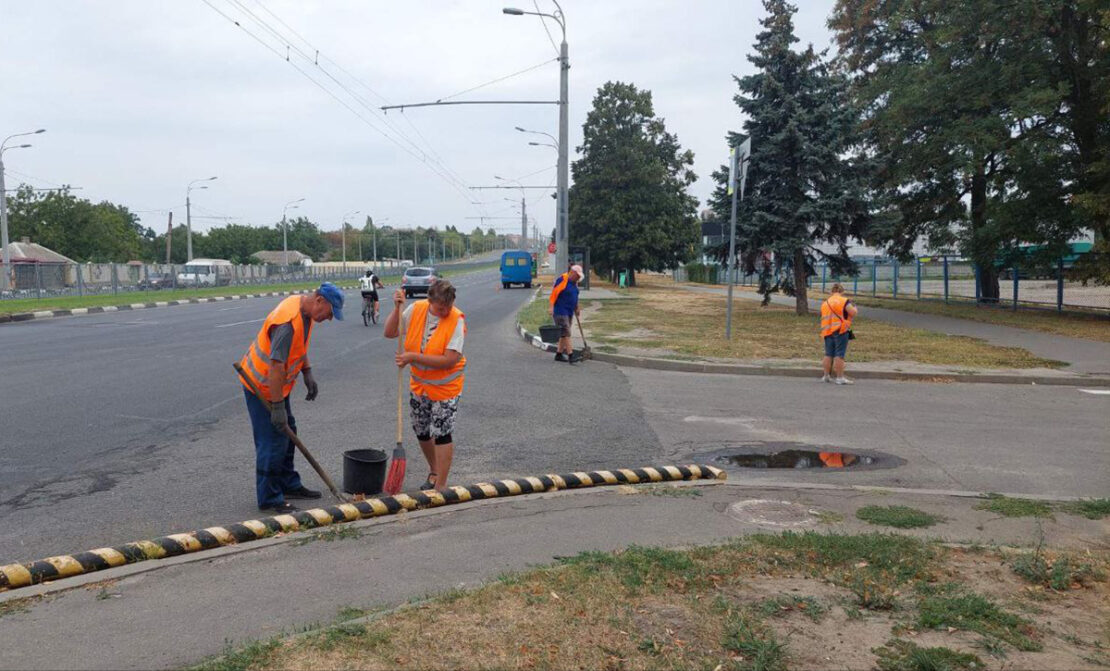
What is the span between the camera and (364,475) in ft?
19.5

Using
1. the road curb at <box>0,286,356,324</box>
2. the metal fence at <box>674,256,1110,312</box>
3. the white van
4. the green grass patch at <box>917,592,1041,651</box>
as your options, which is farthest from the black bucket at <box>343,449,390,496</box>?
the white van

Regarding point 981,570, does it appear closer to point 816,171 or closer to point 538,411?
point 538,411

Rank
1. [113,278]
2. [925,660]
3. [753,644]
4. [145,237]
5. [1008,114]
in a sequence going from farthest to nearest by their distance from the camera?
[145,237]
[113,278]
[1008,114]
[753,644]
[925,660]

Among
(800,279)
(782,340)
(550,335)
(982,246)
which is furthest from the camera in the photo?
(982,246)

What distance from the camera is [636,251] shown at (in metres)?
53.5

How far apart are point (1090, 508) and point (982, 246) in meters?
21.3

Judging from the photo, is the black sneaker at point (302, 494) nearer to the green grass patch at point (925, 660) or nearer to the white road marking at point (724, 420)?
the green grass patch at point (925, 660)

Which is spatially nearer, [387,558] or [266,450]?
[387,558]

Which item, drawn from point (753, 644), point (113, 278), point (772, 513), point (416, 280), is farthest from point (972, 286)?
point (113, 278)

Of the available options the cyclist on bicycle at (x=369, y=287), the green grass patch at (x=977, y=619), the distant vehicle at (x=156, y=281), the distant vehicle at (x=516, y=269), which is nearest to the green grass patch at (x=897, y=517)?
the green grass patch at (x=977, y=619)

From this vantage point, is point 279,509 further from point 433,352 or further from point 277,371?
point 433,352

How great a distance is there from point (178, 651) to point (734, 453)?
535 centimetres

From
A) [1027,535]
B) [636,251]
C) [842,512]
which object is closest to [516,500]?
[842,512]

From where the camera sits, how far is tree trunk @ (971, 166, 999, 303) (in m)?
24.6
